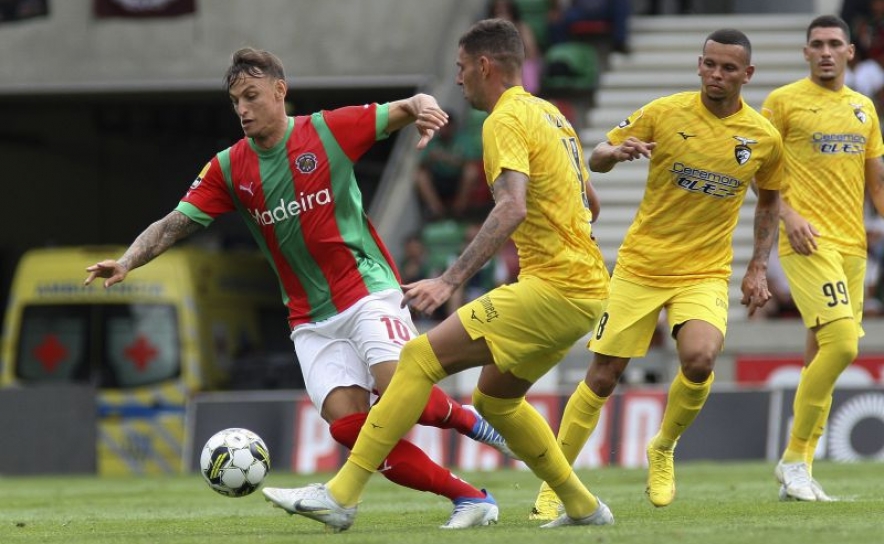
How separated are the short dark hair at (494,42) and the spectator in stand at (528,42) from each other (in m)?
12.3

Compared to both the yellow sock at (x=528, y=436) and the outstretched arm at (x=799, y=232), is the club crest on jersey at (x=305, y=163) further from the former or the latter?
the outstretched arm at (x=799, y=232)

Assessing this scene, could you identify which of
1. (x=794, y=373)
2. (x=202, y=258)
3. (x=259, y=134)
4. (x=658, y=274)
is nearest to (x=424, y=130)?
(x=259, y=134)

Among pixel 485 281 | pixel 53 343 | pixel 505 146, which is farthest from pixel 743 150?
pixel 53 343

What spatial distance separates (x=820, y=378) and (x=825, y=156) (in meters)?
1.22

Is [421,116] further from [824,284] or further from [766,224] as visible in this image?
[824,284]

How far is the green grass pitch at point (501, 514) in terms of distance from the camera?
7.18m

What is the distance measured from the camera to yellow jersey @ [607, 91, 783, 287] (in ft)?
28.2

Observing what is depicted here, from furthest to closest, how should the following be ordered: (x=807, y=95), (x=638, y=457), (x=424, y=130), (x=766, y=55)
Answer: (x=766, y=55) < (x=638, y=457) < (x=807, y=95) < (x=424, y=130)

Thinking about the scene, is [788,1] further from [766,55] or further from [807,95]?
[807,95]

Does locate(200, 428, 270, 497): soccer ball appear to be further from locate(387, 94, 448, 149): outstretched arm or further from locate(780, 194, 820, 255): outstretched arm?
locate(780, 194, 820, 255): outstretched arm

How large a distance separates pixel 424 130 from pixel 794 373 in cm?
975

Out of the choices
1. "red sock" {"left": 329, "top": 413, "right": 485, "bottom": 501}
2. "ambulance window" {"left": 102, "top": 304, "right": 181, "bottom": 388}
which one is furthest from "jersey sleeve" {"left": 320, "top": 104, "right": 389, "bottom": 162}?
"ambulance window" {"left": 102, "top": 304, "right": 181, "bottom": 388}

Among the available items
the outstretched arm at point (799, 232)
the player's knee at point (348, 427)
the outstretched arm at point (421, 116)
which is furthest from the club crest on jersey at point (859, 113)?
the player's knee at point (348, 427)

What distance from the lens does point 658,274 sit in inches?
345
